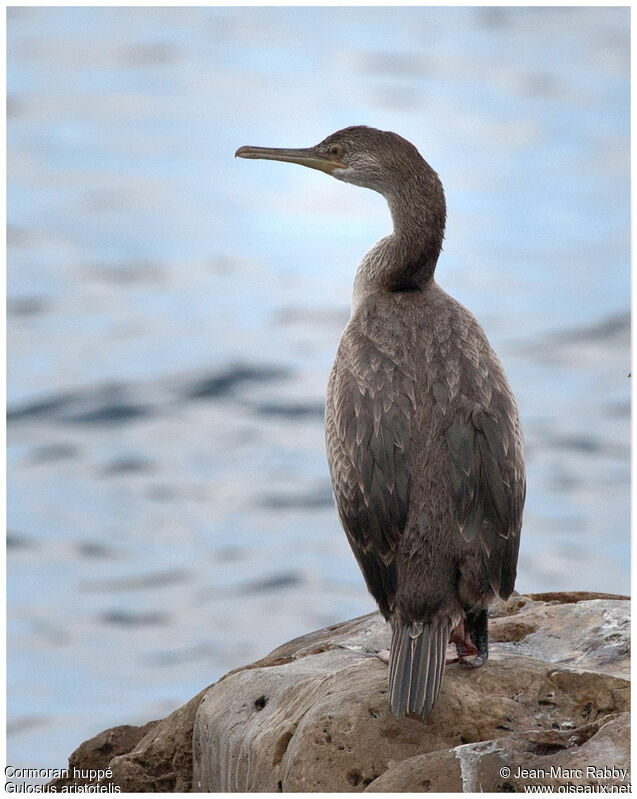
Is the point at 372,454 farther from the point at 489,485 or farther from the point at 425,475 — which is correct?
the point at 489,485

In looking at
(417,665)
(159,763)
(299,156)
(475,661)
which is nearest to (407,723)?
(417,665)

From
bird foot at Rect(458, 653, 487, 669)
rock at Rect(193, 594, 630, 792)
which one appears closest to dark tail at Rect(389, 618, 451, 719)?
rock at Rect(193, 594, 630, 792)

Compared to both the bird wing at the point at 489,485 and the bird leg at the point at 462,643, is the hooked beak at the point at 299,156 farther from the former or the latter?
the bird leg at the point at 462,643

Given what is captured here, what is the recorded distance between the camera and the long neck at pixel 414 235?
7.63 m

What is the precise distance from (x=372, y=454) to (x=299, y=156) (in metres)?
2.52

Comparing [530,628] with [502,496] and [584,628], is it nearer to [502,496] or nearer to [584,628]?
[584,628]

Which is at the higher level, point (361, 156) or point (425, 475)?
point (361, 156)

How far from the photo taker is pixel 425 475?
652 cm

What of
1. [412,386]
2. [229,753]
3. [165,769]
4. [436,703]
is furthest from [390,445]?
[165,769]

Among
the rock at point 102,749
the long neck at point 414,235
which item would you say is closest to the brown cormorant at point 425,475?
the long neck at point 414,235

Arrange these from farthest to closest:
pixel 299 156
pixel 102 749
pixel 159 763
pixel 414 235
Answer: pixel 299 156
pixel 102 749
pixel 414 235
pixel 159 763

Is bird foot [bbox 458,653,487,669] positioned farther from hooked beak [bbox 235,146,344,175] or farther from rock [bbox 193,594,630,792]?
hooked beak [bbox 235,146,344,175]

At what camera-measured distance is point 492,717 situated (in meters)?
6.19

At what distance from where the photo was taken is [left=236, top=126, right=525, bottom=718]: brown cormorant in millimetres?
6355
